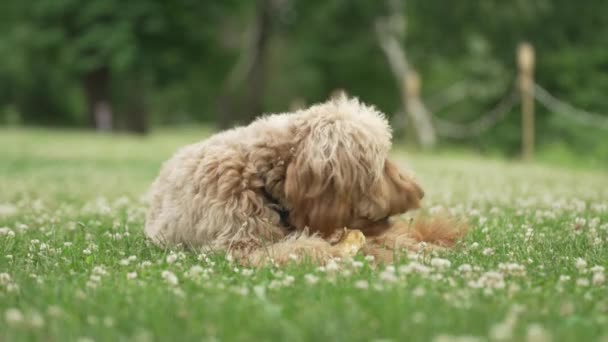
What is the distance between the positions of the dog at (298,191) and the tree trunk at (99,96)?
33.8 metres

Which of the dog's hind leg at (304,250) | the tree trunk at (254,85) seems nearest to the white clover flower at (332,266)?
the dog's hind leg at (304,250)

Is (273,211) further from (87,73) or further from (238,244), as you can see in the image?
(87,73)

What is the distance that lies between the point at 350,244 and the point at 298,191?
0.49 meters

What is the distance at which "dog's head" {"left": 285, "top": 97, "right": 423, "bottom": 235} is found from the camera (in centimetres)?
504

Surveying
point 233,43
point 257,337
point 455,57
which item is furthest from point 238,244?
point 233,43

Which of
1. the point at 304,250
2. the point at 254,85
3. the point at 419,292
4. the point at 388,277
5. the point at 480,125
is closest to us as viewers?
the point at 419,292

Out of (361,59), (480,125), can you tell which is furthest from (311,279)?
(361,59)

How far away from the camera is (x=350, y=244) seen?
5137 millimetres

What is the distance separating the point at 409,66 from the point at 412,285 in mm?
30777

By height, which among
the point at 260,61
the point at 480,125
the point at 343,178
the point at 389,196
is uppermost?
the point at 260,61

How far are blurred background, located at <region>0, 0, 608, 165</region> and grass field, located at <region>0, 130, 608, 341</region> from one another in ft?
45.6

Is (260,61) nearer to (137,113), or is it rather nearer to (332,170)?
(137,113)

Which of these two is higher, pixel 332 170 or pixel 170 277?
pixel 332 170

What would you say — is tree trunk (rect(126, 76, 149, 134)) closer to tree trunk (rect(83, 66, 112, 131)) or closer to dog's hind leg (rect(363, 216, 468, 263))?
tree trunk (rect(83, 66, 112, 131))
